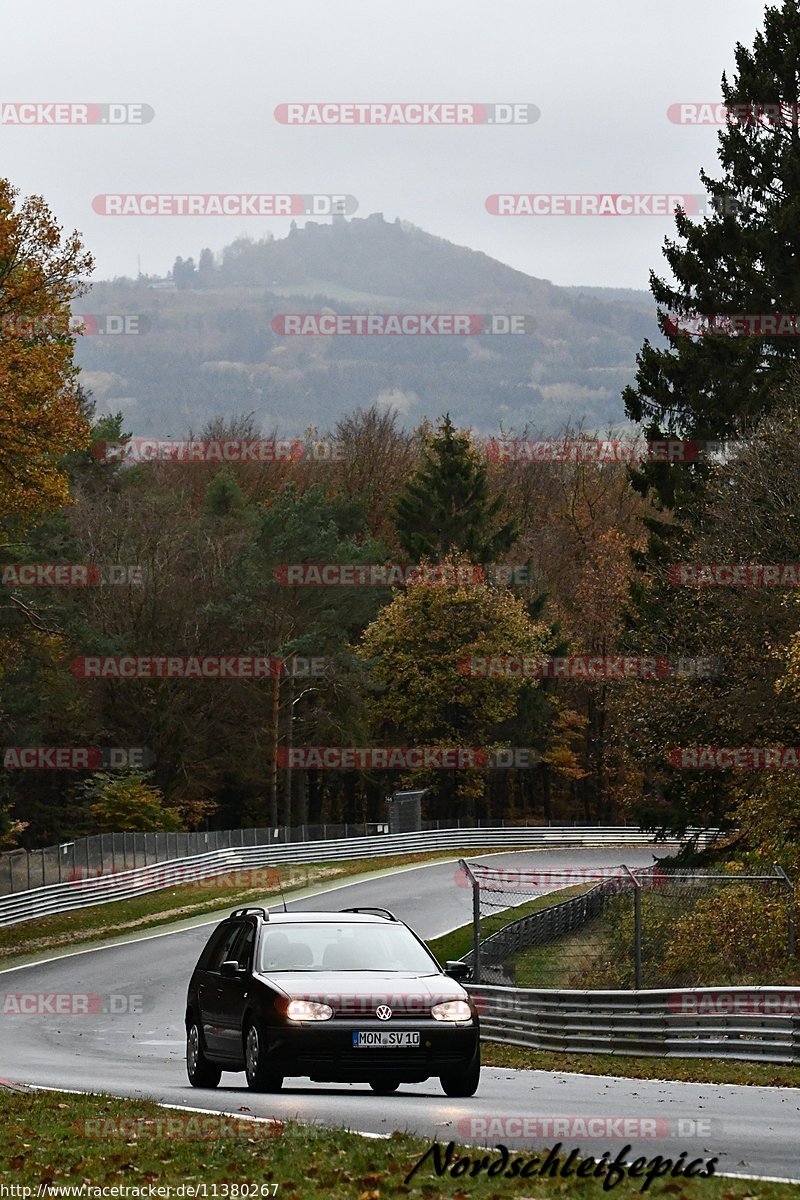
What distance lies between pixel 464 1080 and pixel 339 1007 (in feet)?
4.30

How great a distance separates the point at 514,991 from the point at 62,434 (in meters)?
15.8

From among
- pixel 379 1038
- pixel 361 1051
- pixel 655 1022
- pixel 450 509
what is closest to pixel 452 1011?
pixel 379 1038

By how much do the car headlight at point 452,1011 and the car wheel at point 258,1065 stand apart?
145 cm

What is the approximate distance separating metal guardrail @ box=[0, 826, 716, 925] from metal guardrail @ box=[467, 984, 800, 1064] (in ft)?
65.1

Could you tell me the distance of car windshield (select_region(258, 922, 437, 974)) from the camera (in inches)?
603

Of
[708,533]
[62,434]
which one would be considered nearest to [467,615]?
[708,533]

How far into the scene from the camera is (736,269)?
45.8 metres
